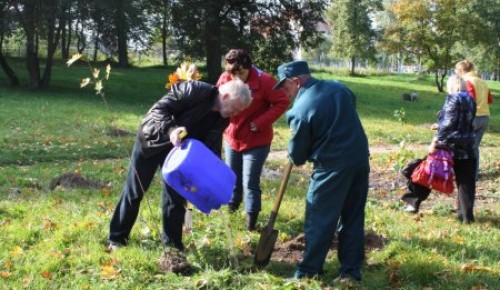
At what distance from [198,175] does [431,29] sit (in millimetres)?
39181

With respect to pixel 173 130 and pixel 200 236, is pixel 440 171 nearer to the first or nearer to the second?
pixel 200 236

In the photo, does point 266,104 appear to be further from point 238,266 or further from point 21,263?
point 21,263

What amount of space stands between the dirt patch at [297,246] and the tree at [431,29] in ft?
116

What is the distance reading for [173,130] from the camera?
4.30m

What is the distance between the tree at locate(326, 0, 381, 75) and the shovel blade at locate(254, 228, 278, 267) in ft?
170

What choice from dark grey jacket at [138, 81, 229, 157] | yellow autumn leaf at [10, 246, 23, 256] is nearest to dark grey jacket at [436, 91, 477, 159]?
dark grey jacket at [138, 81, 229, 157]

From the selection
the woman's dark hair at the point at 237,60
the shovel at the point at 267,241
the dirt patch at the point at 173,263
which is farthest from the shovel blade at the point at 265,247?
the woman's dark hair at the point at 237,60

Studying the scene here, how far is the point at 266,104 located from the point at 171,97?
1473 millimetres

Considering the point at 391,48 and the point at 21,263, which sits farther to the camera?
the point at 391,48

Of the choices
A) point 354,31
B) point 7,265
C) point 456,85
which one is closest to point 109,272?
point 7,265

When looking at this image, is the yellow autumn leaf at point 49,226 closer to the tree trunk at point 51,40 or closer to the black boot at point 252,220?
the black boot at point 252,220

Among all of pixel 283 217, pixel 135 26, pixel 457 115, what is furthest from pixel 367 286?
pixel 135 26

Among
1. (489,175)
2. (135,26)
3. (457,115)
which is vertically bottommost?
(489,175)

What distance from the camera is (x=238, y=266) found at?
465 centimetres
